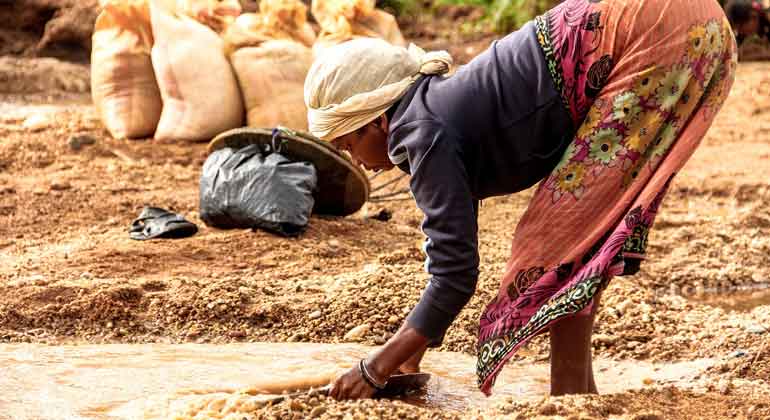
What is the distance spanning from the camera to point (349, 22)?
22.3 feet

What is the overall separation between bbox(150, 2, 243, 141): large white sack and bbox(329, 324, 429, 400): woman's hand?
444 centimetres

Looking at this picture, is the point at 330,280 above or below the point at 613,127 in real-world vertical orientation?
below

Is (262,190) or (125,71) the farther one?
(125,71)

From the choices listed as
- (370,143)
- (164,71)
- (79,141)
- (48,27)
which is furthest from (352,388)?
(48,27)

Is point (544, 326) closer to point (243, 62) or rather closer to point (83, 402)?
point (83, 402)

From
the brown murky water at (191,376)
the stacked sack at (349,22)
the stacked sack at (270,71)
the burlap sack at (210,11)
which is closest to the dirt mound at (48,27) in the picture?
the burlap sack at (210,11)

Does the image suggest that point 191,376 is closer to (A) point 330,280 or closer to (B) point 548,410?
(A) point 330,280

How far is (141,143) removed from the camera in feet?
22.7

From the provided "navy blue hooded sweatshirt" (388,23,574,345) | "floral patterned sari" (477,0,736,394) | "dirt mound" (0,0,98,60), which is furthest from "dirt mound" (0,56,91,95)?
"floral patterned sari" (477,0,736,394)

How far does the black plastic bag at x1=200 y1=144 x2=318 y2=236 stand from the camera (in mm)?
4617

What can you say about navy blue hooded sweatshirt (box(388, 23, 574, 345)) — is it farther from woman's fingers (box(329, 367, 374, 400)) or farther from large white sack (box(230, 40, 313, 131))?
large white sack (box(230, 40, 313, 131))

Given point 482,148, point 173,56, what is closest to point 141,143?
point 173,56

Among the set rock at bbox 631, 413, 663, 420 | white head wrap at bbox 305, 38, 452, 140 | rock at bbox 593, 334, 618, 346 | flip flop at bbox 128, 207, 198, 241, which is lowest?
flip flop at bbox 128, 207, 198, 241

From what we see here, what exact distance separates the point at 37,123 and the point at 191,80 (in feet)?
4.80
